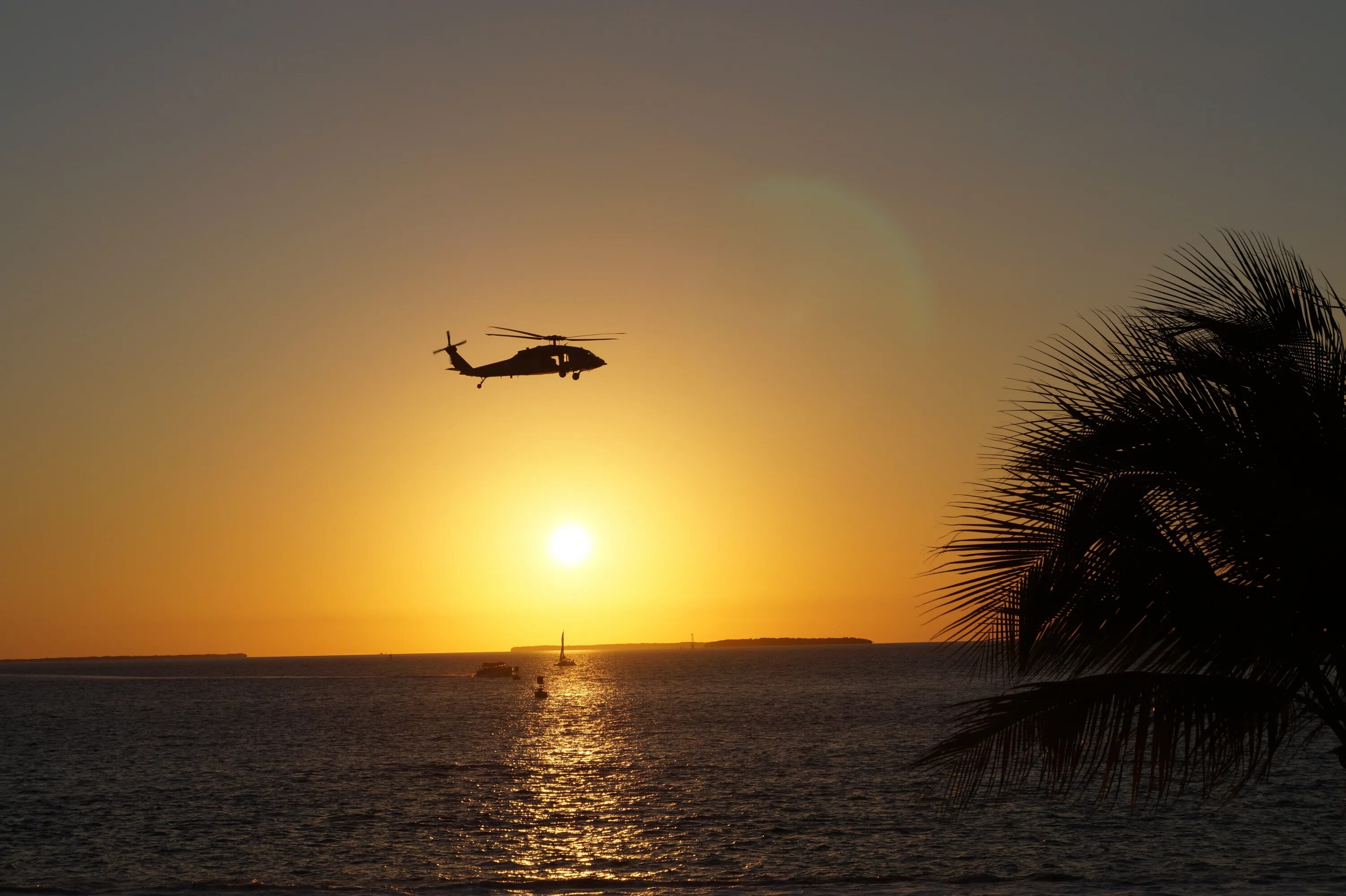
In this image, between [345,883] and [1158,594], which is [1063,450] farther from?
[345,883]

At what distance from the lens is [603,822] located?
47406 millimetres

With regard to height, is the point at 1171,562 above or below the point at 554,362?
below

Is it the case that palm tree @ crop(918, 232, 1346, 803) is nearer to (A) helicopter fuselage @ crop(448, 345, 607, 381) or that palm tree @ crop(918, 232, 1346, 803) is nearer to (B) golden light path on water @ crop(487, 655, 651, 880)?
(B) golden light path on water @ crop(487, 655, 651, 880)

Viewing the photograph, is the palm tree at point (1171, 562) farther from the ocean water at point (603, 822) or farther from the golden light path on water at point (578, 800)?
the golden light path on water at point (578, 800)

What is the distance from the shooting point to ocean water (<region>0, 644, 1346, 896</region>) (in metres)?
34.7

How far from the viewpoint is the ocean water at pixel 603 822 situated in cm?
3472

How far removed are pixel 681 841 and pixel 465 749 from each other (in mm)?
43775

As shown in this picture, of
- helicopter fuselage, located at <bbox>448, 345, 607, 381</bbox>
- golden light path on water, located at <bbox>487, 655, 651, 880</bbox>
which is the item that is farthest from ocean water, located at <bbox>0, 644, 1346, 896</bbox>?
helicopter fuselage, located at <bbox>448, 345, 607, 381</bbox>

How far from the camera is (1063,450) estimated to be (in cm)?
1069

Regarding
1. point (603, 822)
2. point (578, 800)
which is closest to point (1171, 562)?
point (603, 822)

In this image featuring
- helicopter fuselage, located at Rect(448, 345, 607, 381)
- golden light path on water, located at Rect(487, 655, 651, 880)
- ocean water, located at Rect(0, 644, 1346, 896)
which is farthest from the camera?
helicopter fuselage, located at Rect(448, 345, 607, 381)

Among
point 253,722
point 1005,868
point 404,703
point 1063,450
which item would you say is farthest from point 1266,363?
point 404,703

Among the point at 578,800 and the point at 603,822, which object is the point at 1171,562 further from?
the point at 578,800

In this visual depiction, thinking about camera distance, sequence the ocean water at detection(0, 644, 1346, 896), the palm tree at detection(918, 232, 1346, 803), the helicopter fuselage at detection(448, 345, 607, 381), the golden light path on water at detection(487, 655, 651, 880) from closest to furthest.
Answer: the palm tree at detection(918, 232, 1346, 803), the ocean water at detection(0, 644, 1346, 896), the golden light path on water at detection(487, 655, 651, 880), the helicopter fuselage at detection(448, 345, 607, 381)
